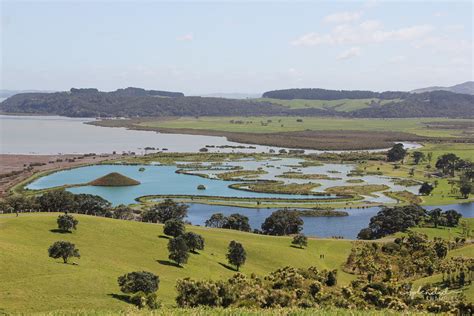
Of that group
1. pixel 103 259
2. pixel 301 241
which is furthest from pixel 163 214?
pixel 103 259

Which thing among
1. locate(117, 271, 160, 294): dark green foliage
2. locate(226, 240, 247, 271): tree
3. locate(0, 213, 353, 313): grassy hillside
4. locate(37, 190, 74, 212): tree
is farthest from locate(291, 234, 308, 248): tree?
locate(37, 190, 74, 212): tree

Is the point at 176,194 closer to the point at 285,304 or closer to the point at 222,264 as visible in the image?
the point at 222,264

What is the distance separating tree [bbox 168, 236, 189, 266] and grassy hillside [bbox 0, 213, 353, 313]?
836mm

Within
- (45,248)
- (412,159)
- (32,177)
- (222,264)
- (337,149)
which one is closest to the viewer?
(45,248)

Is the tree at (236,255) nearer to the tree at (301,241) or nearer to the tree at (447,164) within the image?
the tree at (301,241)

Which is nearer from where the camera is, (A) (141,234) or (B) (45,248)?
(B) (45,248)

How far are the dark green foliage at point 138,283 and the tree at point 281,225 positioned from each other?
3410cm

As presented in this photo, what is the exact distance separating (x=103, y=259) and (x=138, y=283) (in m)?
11.5

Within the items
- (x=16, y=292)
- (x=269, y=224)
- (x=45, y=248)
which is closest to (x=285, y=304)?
(x=16, y=292)

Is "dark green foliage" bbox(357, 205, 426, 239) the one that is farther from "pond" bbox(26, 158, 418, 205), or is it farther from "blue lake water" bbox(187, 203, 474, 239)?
"pond" bbox(26, 158, 418, 205)

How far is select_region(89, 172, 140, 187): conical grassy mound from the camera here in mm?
106125

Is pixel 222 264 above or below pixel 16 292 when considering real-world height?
below

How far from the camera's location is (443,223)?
74.3 metres

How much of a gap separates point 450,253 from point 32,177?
86793 mm
